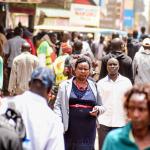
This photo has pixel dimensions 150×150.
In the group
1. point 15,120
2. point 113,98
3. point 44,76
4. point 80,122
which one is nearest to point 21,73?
point 113,98

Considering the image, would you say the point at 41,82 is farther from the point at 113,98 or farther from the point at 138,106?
the point at 113,98

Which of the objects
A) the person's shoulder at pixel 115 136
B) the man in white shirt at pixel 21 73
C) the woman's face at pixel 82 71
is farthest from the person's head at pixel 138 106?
the man in white shirt at pixel 21 73

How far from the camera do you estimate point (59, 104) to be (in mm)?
8039

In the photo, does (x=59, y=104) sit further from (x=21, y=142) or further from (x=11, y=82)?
(x=11, y=82)

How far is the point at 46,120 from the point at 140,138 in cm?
83

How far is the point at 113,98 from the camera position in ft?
29.9

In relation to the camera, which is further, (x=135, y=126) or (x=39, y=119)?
(x=39, y=119)

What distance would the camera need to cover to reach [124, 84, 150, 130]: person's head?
15.6ft

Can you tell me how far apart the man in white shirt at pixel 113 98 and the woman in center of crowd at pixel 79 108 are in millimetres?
926

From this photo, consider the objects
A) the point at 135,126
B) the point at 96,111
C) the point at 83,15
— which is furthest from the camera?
the point at 83,15

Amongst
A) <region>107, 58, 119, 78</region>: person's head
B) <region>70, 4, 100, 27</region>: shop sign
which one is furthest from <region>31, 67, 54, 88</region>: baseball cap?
<region>70, 4, 100, 27</region>: shop sign

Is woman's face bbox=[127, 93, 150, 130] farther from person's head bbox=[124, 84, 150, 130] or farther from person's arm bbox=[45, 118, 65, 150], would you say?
person's arm bbox=[45, 118, 65, 150]

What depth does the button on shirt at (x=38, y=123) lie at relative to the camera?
5.29 meters

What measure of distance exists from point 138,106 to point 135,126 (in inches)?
5.2
